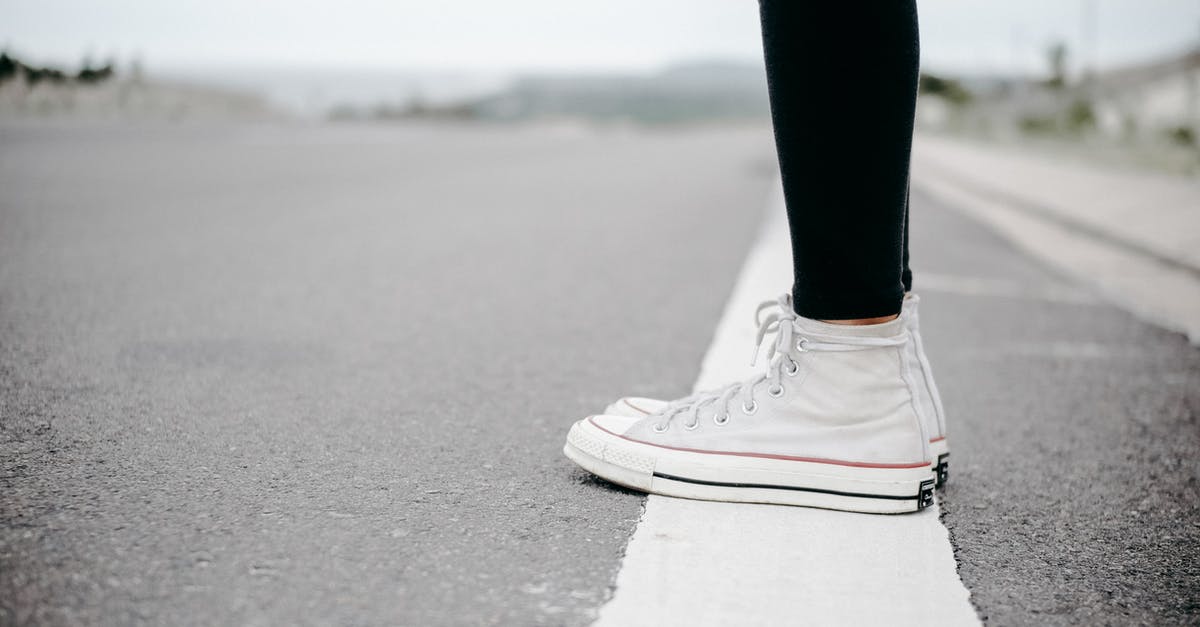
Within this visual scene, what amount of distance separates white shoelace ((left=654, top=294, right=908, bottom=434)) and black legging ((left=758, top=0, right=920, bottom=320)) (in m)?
0.04

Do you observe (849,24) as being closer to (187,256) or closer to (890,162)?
(890,162)

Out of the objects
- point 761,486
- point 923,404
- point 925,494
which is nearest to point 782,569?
A: point 761,486

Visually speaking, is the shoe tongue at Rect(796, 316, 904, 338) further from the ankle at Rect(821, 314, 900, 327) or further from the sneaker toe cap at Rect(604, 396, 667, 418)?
the sneaker toe cap at Rect(604, 396, 667, 418)

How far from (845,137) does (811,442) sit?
0.51 meters

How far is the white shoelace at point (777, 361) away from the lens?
1.54 metres

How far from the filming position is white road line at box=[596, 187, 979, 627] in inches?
47.2

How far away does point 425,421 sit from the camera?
6.32 ft

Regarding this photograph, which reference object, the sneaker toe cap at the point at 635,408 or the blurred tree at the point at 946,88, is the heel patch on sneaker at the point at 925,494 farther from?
the blurred tree at the point at 946,88

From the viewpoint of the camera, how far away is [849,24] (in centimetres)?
140

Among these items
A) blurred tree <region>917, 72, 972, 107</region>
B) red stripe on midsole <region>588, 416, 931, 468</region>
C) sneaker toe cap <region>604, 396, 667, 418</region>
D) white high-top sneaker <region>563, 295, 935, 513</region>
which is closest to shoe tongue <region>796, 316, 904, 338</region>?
white high-top sneaker <region>563, 295, 935, 513</region>

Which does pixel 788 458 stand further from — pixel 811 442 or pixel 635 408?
pixel 635 408

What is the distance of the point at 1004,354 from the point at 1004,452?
106 centimetres

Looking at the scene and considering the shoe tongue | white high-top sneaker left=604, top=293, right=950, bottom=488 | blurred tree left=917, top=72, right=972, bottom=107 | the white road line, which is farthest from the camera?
blurred tree left=917, top=72, right=972, bottom=107

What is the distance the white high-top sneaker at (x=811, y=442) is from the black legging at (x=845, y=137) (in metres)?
0.07
